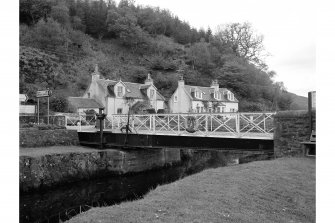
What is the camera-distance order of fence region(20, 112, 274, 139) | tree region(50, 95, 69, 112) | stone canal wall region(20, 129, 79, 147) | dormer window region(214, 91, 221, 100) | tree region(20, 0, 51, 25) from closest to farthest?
1. fence region(20, 112, 274, 139)
2. stone canal wall region(20, 129, 79, 147)
3. tree region(50, 95, 69, 112)
4. dormer window region(214, 91, 221, 100)
5. tree region(20, 0, 51, 25)

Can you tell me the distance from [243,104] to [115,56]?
24.0m

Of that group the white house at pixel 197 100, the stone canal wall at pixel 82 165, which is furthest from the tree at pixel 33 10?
the stone canal wall at pixel 82 165

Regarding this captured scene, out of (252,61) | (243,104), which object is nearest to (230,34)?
(252,61)

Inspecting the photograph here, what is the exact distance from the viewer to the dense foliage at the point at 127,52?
40.2 meters

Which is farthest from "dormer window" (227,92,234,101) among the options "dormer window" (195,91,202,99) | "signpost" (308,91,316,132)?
"signpost" (308,91,316,132)

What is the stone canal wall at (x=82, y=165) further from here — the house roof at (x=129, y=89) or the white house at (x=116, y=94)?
the house roof at (x=129, y=89)

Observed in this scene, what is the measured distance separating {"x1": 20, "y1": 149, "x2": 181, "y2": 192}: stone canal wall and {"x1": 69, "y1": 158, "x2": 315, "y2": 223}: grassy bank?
7.61m

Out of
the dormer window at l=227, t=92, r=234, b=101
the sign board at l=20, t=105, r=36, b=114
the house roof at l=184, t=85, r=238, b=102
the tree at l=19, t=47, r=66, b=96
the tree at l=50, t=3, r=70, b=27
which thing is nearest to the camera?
the sign board at l=20, t=105, r=36, b=114

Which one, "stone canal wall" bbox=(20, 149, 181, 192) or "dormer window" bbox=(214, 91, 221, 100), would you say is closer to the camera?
"stone canal wall" bbox=(20, 149, 181, 192)

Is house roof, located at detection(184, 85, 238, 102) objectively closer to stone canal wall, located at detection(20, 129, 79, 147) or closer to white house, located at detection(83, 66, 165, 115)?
white house, located at detection(83, 66, 165, 115)

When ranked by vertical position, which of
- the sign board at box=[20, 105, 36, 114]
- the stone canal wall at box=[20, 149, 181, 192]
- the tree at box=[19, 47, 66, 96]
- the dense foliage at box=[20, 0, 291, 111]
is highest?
the dense foliage at box=[20, 0, 291, 111]

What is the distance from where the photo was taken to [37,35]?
40281 mm

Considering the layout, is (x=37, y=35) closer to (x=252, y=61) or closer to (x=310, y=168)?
(x=252, y=61)

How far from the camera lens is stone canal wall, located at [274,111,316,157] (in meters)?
10.8
